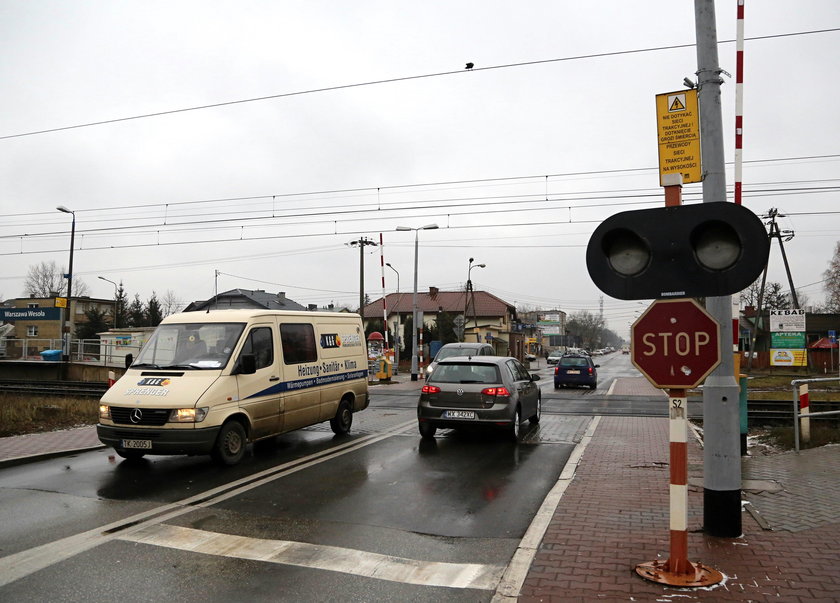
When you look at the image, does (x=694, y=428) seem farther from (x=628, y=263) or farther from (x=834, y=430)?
(x=628, y=263)

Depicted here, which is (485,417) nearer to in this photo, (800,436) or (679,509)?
(800,436)

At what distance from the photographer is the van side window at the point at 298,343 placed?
10039 mm

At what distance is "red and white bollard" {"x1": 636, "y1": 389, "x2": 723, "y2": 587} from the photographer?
415 centimetres

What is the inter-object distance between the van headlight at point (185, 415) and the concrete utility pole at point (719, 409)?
19.6 ft

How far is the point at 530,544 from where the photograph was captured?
516 centimetres

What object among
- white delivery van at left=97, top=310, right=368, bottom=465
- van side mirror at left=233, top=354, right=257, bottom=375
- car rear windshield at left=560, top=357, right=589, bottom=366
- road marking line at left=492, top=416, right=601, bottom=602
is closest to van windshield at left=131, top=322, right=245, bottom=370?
white delivery van at left=97, top=310, right=368, bottom=465

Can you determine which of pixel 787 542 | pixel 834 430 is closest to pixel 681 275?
pixel 787 542

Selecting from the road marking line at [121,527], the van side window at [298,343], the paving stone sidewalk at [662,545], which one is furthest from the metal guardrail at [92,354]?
the paving stone sidewalk at [662,545]

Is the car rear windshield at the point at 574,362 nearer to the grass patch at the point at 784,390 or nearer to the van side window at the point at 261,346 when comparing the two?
the grass patch at the point at 784,390

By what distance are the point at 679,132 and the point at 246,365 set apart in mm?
6177

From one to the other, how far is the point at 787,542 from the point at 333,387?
7.80m

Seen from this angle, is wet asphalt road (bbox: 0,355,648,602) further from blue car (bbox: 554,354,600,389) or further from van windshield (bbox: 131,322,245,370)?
blue car (bbox: 554,354,600,389)

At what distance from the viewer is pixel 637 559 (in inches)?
186

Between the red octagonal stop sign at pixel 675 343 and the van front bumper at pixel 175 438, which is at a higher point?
the red octagonal stop sign at pixel 675 343
